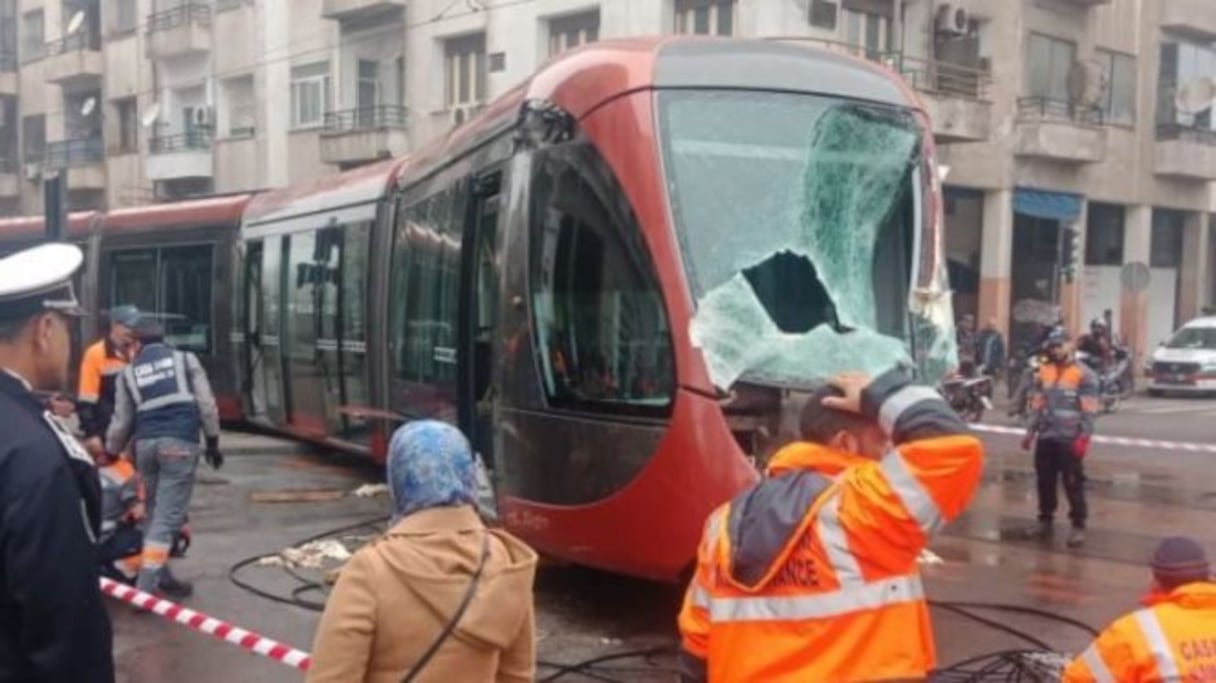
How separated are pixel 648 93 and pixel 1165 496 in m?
8.81

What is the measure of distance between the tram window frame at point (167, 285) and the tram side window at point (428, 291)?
5488mm

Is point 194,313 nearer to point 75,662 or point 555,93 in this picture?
point 555,93

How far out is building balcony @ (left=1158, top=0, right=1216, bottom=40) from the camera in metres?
34.1

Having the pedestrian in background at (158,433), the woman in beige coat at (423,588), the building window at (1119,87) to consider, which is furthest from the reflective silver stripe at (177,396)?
the building window at (1119,87)

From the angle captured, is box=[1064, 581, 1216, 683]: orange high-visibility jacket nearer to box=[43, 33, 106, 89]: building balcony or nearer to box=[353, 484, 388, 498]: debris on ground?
box=[353, 484, 388, 498]: debris on ground

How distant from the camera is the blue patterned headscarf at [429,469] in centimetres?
306

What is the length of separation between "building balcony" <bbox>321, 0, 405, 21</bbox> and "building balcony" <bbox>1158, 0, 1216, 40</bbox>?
18.7m

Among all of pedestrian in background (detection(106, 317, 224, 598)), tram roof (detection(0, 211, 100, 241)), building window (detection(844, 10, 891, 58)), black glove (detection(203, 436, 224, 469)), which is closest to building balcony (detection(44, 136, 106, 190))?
tram roof (detection(0, 211, 100, 241))

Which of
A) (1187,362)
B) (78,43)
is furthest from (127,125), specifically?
(1187,362)

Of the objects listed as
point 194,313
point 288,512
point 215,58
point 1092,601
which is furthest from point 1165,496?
point 215,58

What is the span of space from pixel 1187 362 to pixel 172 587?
25.5 meters

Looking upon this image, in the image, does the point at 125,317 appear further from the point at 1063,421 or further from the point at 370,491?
the point at 1063,421

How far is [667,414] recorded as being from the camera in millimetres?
6527

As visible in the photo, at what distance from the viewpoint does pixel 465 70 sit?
31703 millimetres
